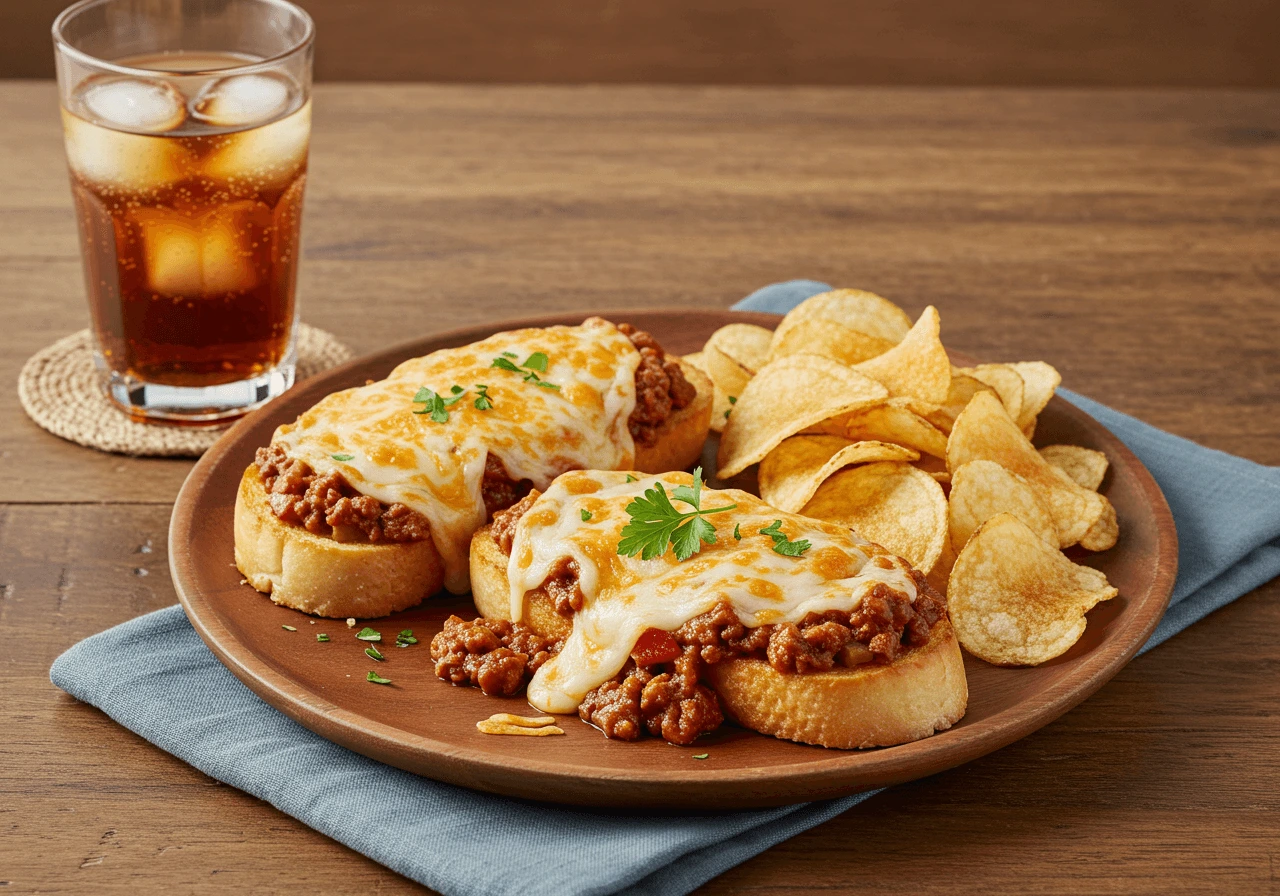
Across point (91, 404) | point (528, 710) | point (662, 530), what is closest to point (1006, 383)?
point (662, 530)

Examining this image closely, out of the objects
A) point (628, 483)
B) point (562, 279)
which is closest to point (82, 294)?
point (562, 279)

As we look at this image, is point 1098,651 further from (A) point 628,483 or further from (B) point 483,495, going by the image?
(B) point 483,495

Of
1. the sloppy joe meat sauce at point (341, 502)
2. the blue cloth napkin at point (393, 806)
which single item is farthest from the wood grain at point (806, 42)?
the blue cloth napkin at point (393, 806)

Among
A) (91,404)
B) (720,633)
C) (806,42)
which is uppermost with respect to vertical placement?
(720,633)

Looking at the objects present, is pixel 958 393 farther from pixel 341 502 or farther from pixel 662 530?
pixel 341 502

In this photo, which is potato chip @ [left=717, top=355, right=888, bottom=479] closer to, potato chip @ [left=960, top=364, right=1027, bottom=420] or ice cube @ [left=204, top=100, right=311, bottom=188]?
potato chip @ [left=960, top=364, right=1027, bottom=420]

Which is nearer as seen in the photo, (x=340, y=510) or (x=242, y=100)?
(x=340, y=510)

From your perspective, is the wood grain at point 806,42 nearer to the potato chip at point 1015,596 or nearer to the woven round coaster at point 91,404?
the woven round coaster at point 91,404

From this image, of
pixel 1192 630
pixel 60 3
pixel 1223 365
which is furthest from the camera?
pixel 60 3
